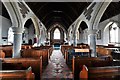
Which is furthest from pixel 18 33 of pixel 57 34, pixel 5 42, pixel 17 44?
pixel 57 34

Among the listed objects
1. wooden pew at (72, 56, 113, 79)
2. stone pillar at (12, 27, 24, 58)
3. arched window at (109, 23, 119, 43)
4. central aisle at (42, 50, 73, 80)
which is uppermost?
arched window at (109, 23, 119, 43)

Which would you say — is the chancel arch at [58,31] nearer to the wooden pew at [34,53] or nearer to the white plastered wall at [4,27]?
the white plastered wall at [4,27]

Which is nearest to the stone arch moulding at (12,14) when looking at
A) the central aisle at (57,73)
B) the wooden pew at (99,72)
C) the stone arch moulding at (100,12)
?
the central aisle at (57,73)

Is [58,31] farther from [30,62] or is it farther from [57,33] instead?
[30,62]

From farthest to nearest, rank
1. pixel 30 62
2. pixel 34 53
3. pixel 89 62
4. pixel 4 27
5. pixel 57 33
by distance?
1. pixel 57 33
2. pixel 4 27
3. pixel 34 53
4. pixel 89 62
5. pixel 30 62

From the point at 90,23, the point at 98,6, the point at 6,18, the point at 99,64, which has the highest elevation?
the point at 6,18

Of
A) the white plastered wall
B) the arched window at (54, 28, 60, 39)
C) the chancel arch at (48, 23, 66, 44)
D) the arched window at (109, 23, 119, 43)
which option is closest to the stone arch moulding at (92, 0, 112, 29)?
the arched window at (109, 23, 119, 43)

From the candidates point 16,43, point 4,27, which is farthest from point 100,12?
point 4,27

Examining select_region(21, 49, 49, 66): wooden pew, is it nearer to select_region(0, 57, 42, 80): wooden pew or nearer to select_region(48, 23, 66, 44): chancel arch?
select_region(0, 57, 42, 80): wooden pew

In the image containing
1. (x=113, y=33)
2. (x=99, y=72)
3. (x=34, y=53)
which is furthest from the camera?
(x=113, y=33)

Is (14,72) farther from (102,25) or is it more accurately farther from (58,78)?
(102,25)

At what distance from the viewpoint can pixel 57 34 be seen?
92.5 ft

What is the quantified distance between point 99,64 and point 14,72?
281cm

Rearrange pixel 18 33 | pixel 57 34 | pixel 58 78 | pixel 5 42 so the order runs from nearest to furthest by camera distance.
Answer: pixel 58 78, pixel 18 33, pixel 5 42, pixel 57 34
